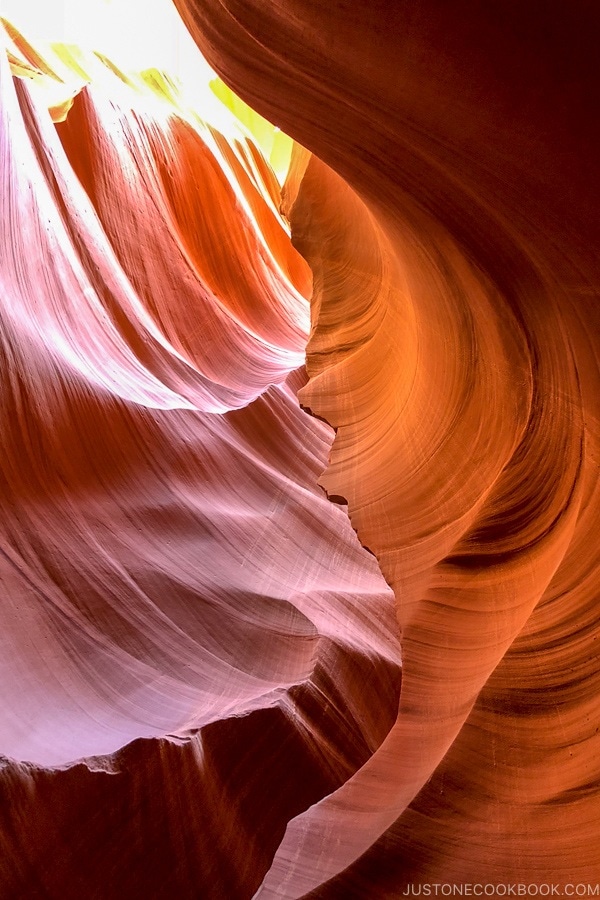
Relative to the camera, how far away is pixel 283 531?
272cm

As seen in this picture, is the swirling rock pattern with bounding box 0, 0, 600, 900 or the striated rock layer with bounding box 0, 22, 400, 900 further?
the striated rock layer with bounding box 0, 22, 400, 900

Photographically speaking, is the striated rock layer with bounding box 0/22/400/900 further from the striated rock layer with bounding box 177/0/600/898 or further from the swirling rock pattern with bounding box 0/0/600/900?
the striated rock layer with bounding box 177/0/600/898

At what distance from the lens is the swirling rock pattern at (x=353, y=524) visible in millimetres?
1046

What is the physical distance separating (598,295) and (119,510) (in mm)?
1700

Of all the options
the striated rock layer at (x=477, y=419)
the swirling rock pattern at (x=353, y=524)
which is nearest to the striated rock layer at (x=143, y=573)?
the swirling rock pattern at (x=353, y=524)

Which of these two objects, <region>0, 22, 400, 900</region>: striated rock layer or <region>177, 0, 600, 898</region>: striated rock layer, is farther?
<region>0, 22, 400, 900</region>: striated rock layer

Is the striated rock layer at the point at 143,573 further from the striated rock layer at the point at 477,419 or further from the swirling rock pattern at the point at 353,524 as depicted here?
the striated rock layer at the point at 477,419

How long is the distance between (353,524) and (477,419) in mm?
620

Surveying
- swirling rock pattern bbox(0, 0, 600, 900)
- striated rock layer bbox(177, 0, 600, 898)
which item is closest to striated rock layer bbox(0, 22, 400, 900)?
swirling rock pattern bbox(0, 0, 600, 900)

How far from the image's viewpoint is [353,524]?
2.12m

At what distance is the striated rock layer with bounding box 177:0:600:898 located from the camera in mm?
996

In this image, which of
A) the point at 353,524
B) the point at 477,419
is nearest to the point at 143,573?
the point at 353,524

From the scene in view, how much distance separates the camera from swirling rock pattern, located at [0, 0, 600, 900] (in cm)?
105

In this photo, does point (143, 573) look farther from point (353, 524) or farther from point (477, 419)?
point (477, 419)
